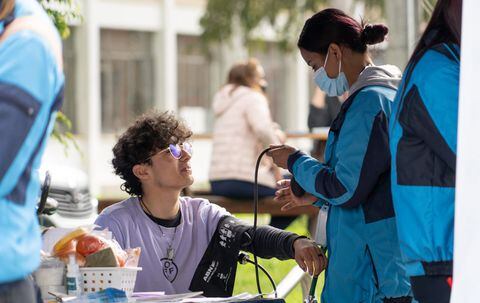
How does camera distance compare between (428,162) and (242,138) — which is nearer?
(428,162)

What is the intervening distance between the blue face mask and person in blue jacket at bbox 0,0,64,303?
5.35 ft

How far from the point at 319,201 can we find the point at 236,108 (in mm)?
5196

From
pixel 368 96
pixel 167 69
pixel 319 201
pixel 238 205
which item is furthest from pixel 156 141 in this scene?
pixel 167 69

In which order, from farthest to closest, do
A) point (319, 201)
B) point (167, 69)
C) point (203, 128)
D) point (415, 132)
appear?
point (167, 69), point (203, 128), point (319, 201), point (415, 132)

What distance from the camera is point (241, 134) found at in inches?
359

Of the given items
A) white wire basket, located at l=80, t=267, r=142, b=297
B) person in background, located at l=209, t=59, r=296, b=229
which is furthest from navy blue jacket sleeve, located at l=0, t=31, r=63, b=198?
person in background, located at l=209, t=59, r=296, b=229

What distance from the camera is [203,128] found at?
21234mm

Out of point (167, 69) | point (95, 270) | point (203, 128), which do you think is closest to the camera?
point (95, 270)

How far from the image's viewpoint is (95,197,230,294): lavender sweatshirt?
13.1ft

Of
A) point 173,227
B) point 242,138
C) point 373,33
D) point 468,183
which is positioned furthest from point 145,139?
point 242,138

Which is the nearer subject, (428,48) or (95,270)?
(428,48)

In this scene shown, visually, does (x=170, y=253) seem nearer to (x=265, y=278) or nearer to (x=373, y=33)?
(x=373, y=33)

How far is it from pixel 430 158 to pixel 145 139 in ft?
5.71

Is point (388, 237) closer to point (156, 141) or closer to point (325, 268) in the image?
point (325, 268)
